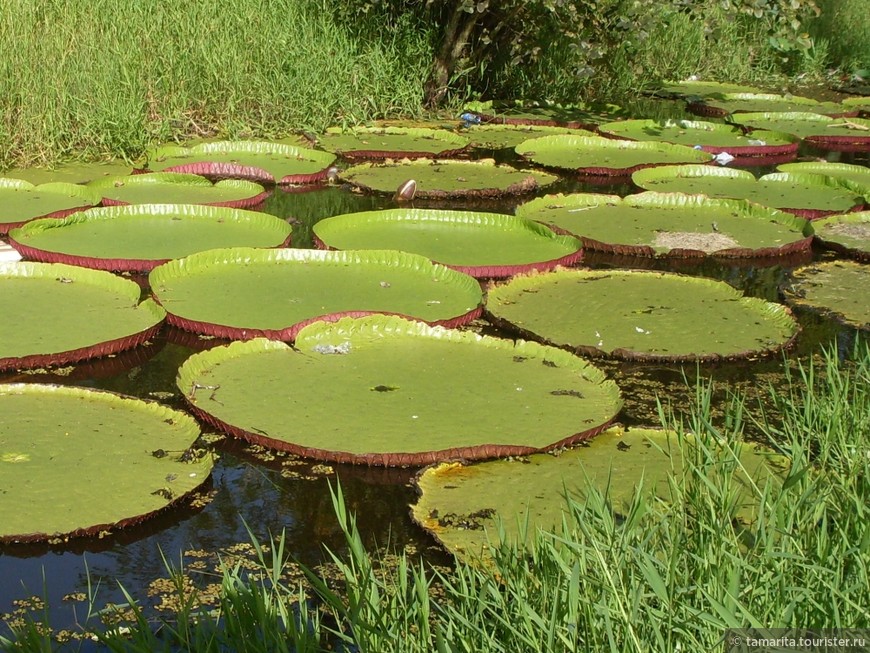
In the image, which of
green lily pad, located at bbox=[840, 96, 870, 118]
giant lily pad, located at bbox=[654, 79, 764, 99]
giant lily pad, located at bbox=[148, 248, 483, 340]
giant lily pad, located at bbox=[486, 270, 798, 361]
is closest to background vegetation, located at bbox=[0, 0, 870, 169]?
giant lily pad, located at bbox=[654, 79, 764, 99]

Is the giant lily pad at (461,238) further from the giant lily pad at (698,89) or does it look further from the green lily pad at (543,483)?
the giant lily pad at (698,89)

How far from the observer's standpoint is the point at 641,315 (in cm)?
412

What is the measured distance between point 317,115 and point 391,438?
4.65m

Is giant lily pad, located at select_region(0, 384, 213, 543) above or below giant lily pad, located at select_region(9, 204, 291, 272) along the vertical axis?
below

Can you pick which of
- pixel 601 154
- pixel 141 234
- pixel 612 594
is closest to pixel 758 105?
pixel 601 154

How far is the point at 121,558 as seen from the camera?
258 centimetres

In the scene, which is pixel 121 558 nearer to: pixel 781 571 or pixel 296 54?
pixel 781 571

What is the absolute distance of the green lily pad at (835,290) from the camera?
428 centimetres

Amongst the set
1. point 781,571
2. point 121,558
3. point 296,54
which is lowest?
point 121,558

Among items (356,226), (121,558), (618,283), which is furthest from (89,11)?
(121,558)

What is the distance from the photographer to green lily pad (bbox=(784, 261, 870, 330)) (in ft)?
14.0

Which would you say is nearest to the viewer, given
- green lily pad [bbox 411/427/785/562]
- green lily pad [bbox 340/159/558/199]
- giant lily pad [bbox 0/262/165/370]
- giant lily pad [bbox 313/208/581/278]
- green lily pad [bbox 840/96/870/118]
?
green lily pad [bbox 411/427/785/562]

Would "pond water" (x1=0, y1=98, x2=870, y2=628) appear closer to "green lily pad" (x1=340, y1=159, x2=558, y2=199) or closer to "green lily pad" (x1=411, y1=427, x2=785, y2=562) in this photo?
"green lily pad" (x1=411, y1=427, x2=785, y2=562)

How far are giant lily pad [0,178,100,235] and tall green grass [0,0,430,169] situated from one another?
20.3 inches
